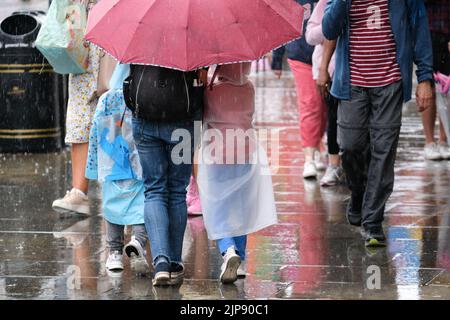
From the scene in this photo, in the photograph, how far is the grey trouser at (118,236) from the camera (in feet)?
23.5

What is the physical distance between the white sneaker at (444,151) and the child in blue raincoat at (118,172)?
5.43 metres

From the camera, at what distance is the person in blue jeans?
657cm

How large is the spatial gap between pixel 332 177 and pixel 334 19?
10.0 ft

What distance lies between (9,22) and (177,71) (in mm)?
6313

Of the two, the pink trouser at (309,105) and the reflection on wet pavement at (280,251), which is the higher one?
the pink trouser at (309,105)

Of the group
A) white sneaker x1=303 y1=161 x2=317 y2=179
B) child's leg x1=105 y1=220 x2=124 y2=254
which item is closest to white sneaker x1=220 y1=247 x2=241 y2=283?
child's leg x1=105 y1=220 x2=124 y2=254

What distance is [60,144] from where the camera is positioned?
492 inches

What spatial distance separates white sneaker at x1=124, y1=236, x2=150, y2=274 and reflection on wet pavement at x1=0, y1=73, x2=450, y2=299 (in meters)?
0.06

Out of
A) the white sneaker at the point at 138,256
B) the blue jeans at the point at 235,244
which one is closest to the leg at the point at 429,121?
the blue jeans at the point at 235,244

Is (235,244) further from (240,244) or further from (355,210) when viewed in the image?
(355,210)

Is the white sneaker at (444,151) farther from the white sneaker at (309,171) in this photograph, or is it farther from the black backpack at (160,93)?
the black backpack at (160,93)

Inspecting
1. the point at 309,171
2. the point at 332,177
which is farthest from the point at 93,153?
the point at 309,171

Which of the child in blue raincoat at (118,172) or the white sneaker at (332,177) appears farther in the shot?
the white sneaker at (332,177)

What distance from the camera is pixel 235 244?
273 inches
